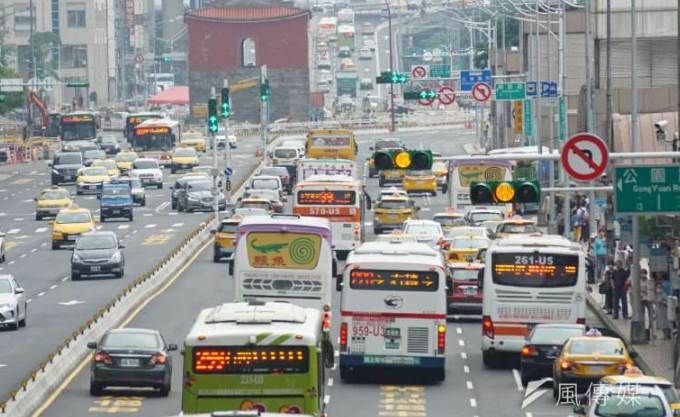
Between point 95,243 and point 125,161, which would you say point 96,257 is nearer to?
point 95,243

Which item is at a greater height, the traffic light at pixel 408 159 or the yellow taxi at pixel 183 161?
the traffic light at pixel 408 159

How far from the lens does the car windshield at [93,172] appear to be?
104750mm

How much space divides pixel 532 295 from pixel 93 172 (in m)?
64.2

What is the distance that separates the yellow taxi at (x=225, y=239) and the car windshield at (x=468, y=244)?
13.1 m

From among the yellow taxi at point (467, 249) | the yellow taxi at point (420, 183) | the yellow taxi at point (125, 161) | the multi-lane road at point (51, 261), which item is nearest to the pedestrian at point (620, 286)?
the yellow taxi at point (467, 249)

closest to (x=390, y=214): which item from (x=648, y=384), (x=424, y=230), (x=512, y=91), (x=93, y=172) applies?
(x=512, y=91)

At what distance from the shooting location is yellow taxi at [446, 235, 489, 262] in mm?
55219

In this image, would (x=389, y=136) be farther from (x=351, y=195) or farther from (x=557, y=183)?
(x=351, y=195)

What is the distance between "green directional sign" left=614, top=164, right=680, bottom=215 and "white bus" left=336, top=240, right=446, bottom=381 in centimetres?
460

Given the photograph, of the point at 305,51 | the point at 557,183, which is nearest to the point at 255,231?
the point at 557,183

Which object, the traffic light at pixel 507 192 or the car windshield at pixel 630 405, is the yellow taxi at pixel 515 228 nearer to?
the traffic light at pixel 507 192

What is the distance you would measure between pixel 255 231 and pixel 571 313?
24.6 feet

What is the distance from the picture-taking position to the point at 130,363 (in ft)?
127

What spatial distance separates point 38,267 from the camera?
69.3m
